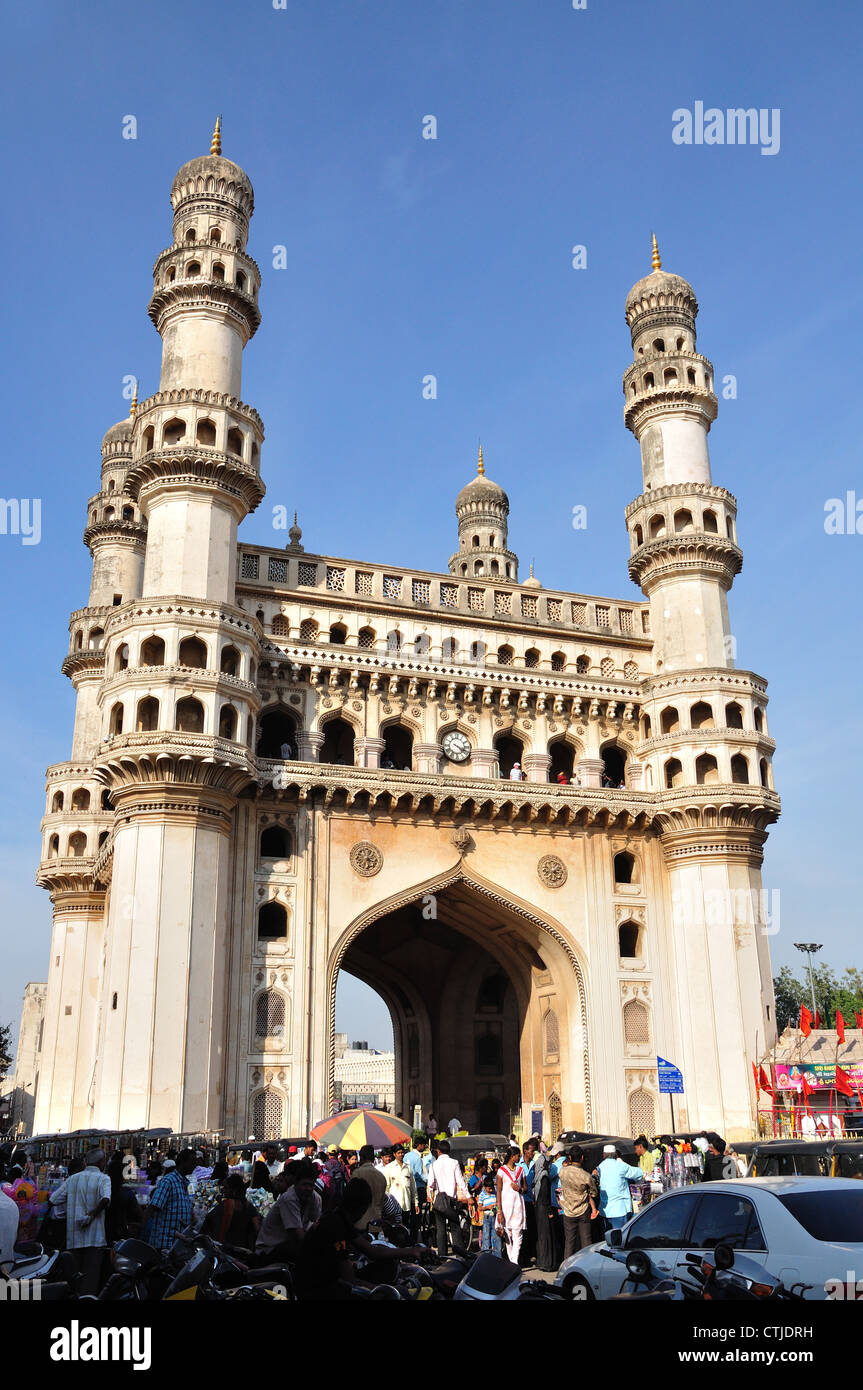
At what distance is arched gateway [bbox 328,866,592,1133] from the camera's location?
3234cm

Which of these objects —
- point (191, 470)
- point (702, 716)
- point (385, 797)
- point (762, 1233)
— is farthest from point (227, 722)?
point (762, 1233)

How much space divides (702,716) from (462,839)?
8485 mm

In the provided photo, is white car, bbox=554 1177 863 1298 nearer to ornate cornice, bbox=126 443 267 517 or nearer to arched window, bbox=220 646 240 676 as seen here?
arched window, bbox=220 646 240 676

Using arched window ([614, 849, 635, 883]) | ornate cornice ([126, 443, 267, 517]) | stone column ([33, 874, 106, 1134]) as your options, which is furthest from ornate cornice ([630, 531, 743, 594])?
stone column ([33, 874, 106, 1134])

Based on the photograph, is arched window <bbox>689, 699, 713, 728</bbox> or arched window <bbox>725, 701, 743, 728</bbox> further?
arched window <bbox>689, 699, 713, 728</bbox>

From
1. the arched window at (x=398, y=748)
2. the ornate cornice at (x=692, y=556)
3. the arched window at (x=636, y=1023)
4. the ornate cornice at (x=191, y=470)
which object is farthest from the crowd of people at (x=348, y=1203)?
the ornate cornice at (x=692, y=556)

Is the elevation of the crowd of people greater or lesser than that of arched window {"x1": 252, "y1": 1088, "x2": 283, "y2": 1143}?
lesser

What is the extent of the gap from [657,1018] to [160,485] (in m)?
20.4

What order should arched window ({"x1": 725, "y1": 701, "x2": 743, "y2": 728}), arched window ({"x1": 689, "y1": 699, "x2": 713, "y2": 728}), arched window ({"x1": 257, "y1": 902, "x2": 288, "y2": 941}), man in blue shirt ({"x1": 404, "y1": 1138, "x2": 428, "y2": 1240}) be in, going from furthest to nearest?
arched window ({"x1": 689, "y1": 699, "x2": 713, "y2": 728}) < arched window ({"x1": 725, "y1": 701, "x2": 743, "y2": 728}) < arched window ({"x1": 257, "y1": 902, "x2": 288, "y2": 941}) < man in blue shirt ({"x1": 404, "y1": 1138, "x2": 428, "y2": 1240})

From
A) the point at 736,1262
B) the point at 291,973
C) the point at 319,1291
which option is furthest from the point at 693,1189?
the point at 291,973

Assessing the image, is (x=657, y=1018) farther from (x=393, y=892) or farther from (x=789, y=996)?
(x=789, y=996)

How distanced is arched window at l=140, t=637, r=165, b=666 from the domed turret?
28981 mm

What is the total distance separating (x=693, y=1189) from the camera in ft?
28.9

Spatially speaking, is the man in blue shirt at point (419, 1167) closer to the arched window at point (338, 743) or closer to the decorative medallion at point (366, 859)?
the decorative medallion at point (366, 859)
